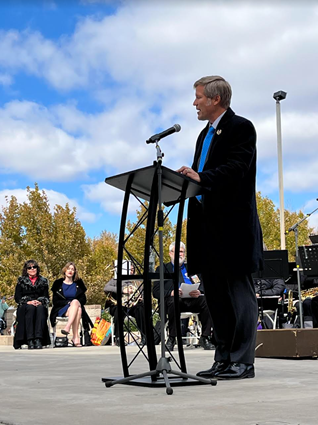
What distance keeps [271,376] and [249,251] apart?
831mm

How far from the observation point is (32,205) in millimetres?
31156

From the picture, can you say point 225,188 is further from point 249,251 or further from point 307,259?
point 307,259

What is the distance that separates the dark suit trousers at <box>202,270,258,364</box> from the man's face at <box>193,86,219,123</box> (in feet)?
3.30

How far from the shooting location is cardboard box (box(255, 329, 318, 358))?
559 cm

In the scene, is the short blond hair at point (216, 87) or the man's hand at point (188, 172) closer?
the man's hand at point (188, 172)

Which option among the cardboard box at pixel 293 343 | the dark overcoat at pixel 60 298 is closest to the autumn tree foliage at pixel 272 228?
the dark overcoat at pixel 60 298

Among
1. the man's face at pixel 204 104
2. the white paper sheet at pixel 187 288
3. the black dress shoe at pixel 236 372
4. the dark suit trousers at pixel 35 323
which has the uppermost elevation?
the man's face at pixel 204 104

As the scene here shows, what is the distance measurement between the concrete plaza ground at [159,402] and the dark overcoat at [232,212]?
0.76 m

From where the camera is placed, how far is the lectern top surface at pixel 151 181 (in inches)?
137

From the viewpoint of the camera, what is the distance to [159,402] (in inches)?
111

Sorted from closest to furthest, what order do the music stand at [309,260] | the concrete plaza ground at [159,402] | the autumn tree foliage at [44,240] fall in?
the concrete plaza ground at [159,402]
the music stand at [309,260]
the autumn tree foliage at [44,240]

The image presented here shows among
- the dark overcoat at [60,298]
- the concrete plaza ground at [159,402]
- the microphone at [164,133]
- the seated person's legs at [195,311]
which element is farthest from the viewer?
the dark overcoat at [60,298]

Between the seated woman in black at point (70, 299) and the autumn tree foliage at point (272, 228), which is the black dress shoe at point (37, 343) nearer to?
the seated woman in black at point (70, 299)

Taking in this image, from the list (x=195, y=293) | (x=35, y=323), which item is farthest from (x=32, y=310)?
(x=195, y=293)
